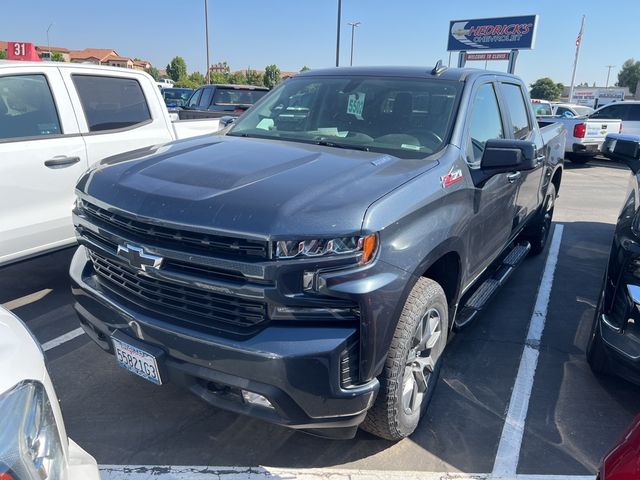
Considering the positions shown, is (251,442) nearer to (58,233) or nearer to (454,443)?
(454,443)

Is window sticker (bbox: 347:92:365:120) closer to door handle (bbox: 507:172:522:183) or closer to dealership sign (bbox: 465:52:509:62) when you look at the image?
door handle (bbox: 507:172:522:183)

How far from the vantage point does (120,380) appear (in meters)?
3.32

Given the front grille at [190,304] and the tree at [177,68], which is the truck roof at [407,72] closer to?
the front grille at [190,304]

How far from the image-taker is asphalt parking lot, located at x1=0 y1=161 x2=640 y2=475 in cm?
268

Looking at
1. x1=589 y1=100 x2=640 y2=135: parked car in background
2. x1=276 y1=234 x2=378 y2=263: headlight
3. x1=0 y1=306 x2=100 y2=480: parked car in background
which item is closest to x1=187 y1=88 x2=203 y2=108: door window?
x1=589 y1=100 x2=640 y2=135: parked car in background

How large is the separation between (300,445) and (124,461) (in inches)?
35.3

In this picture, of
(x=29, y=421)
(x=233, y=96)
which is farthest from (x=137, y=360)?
(x=233, y=96)

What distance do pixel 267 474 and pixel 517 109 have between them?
3.62 meters

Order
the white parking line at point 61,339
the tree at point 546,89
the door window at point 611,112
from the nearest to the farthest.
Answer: the white parking line at point 61,339
the door window at point 611,112
the tree at point 546,89

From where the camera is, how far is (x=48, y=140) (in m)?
4.16

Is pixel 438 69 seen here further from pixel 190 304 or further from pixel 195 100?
pixel 195 100

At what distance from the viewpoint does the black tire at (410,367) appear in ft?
7.78

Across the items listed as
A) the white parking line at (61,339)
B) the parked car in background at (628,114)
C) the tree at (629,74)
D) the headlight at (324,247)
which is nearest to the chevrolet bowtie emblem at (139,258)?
the headlight at (324,247)

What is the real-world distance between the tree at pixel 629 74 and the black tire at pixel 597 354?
309ft
